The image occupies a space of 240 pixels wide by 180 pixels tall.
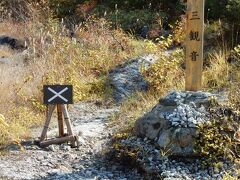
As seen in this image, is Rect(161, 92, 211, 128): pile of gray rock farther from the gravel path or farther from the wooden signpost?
the wooden signpost

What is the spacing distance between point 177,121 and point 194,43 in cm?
97

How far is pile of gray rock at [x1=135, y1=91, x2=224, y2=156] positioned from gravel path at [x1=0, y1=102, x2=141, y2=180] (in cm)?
45

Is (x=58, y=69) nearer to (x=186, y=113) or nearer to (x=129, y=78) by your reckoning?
(x=129, y=78)

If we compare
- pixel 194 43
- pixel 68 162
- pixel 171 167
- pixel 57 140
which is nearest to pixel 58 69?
pixel 57 140

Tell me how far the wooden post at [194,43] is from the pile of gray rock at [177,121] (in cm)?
21

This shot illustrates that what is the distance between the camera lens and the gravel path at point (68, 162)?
15.5ft

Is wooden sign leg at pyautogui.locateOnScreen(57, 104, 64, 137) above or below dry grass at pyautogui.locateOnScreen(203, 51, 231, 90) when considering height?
below

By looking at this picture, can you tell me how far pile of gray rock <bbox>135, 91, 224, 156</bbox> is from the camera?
4.71 m

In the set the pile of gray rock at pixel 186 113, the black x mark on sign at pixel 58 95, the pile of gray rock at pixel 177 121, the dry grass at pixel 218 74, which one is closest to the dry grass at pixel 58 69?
the black x mark on sign at pixel 58 95

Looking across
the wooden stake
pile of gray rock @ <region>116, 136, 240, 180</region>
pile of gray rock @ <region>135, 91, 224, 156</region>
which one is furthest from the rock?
pile of gray rock @ <region>116, 136, 240, 180</region>

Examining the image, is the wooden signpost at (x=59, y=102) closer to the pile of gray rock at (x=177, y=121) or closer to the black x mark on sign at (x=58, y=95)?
the black x mark on sign at (x=58, y=95)

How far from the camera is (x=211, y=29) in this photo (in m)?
9.77

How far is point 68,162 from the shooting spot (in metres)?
5.11

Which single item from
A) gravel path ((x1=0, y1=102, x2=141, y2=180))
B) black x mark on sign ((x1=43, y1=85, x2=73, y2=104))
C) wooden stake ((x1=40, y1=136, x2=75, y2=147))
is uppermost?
black x mark on sign ((x1=43, y1=85, x2=73, y2=104))
